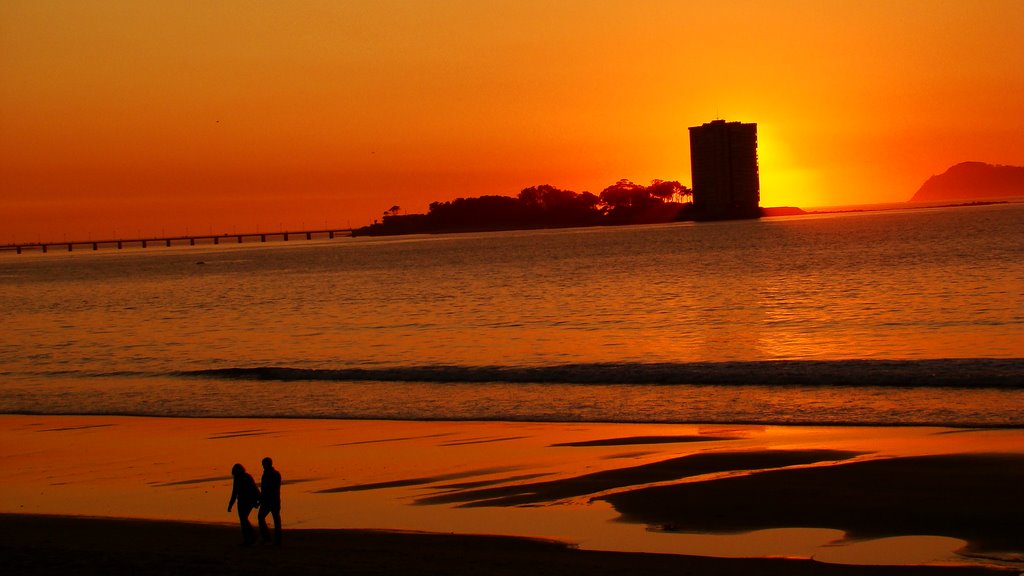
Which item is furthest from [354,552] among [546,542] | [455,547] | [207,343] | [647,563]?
[207,343]

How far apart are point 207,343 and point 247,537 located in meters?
36.1

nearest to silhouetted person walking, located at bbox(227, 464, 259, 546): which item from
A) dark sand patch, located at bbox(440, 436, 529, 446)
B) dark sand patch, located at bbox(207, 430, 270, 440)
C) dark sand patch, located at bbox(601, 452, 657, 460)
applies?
dark sand patch, located at bbox(601, 452, 657, 460)

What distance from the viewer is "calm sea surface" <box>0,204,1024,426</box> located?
2406 cm

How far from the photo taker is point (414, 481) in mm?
16078

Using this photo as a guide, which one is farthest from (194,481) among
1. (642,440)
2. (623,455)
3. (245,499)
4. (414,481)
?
(642,440)

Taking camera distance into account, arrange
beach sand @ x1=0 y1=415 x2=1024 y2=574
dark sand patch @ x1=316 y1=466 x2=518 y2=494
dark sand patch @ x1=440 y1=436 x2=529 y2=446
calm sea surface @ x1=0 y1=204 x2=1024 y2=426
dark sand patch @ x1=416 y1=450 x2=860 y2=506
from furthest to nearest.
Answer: calm sea surface @ x1=0 y1=204 x2=1024 y2=426 → dark sand patch @ x1=440 y1=436 x2=529 y2=446 → dark sand patch @ x1=316 y1=466 x2=518 y2=494 → dark sand patch @ x1=416 y1=450 x2=860 y2=506 → beach sand @ x1=0 y1=415 x2=1024 y2=574

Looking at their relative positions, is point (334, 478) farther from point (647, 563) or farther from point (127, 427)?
point (127, 427)

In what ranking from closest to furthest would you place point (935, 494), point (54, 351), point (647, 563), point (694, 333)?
point (647, 563)
point (935, 494)
point (694, 333)
point (54, 351)

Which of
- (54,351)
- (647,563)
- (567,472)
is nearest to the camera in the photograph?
(647,563)

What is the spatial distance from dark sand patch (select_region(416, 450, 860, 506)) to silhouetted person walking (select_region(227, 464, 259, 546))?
8.84 feet

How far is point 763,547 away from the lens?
39.4ft

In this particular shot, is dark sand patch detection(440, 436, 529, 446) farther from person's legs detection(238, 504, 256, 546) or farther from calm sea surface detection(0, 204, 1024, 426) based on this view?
person's legs detection(238, 504, 256, 546)

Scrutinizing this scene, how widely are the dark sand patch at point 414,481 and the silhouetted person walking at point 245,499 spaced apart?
285 cm

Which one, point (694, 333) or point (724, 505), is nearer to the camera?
point (724, 505)
